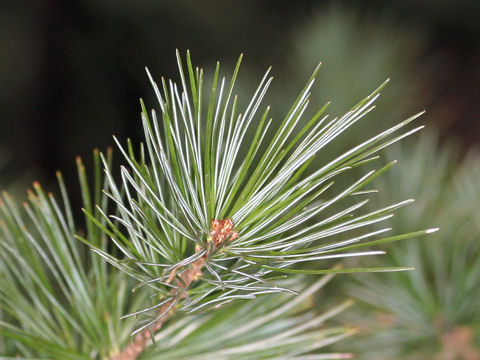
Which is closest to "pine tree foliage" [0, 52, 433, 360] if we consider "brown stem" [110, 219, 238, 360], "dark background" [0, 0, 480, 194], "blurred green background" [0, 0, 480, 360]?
"brown stem" [110, 219, 238, 360]

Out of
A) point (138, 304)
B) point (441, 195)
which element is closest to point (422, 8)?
point (441, 195)

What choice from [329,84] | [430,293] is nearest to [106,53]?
[329,84]

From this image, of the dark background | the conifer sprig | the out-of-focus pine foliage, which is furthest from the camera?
the dark background

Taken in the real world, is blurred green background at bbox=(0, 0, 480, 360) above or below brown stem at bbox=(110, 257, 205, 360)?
above

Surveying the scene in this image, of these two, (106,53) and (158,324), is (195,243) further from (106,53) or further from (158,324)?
(106,53)

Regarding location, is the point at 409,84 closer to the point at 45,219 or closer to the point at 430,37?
the point at 430,37

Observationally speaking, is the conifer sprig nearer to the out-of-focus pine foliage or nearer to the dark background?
the out-of-focus pine foliage
